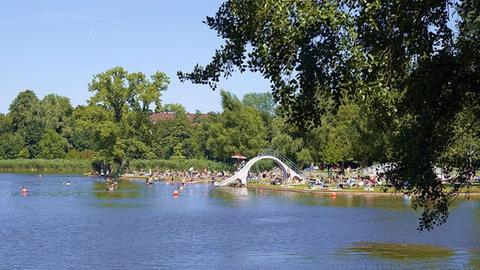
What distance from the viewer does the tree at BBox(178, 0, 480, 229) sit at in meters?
9.07

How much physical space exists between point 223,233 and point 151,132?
61.9 metres

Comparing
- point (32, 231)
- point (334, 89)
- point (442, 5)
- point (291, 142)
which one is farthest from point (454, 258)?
point (291, 142)

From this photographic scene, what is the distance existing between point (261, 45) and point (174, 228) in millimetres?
26389

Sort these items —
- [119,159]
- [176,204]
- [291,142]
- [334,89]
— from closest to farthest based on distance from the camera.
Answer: [334,89], [176,204], [291,142], [119,159]

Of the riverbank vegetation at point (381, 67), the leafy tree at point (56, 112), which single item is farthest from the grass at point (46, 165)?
the riverbank vegetation at point (381, 67)

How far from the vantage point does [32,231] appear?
33.4 meters

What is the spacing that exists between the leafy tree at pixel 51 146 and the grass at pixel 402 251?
88588 millimetres

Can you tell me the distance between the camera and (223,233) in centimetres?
3259

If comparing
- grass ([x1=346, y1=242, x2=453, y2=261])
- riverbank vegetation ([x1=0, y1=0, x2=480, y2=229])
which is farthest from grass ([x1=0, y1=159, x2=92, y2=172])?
riverbank vegetation ([x1=0, y1=0, x2=480, y2=229])

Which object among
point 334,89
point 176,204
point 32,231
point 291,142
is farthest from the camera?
point 291,142

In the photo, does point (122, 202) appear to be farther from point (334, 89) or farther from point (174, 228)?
point (334, 89)

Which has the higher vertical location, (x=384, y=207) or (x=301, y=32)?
(x=301, y=32)

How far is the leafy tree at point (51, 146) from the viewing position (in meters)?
110

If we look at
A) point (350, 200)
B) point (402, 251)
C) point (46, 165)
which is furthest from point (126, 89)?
point (402, 251)
